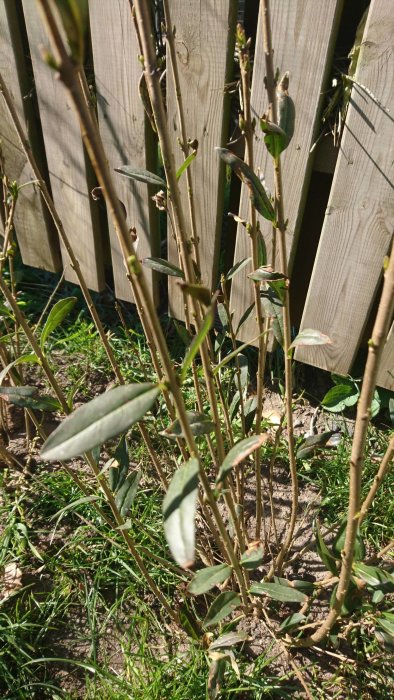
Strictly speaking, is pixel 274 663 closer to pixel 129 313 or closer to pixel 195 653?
pixel 195 653

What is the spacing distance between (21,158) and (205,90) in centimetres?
91

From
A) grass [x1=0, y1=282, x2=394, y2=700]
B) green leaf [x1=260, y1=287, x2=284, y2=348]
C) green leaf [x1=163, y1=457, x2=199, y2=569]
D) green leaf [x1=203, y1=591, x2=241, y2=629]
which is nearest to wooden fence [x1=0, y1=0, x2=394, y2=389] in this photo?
grass [x1=0, y1=282, x2=394, y2=700]

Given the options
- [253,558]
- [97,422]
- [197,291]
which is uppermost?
[197,291]

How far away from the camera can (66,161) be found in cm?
195

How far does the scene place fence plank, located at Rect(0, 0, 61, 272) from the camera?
181cm

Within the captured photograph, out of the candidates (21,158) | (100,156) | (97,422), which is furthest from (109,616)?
(21,158)

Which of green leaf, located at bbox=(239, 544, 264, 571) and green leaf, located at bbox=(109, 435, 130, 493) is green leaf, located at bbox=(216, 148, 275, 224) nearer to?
green leaf, located at bbox=(109, 435, 130, 493)

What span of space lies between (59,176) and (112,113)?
39cm

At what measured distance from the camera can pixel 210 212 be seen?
5.69 feet

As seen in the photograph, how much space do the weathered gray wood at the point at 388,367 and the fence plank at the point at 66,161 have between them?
1.20 metres

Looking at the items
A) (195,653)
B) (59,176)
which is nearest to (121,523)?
(195,653)

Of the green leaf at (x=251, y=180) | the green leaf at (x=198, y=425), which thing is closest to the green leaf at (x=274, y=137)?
the green leaf at (x=251, y=180)

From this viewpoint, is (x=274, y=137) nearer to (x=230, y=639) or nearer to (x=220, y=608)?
(x=220, y=608)

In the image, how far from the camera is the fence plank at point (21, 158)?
1.81 m
